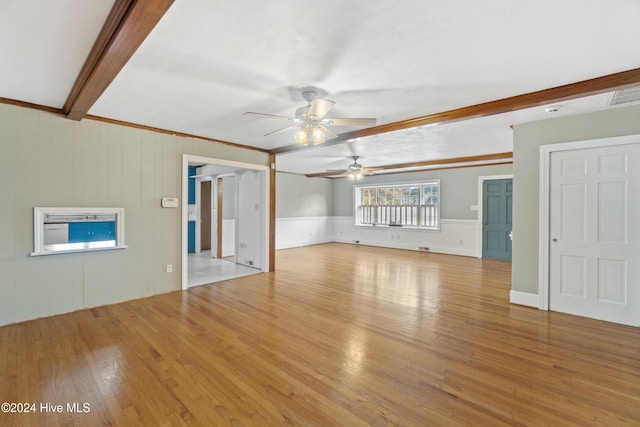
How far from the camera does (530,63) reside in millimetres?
2229

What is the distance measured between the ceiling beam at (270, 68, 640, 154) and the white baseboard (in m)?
2.34

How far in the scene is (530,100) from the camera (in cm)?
281

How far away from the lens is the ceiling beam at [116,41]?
149cm

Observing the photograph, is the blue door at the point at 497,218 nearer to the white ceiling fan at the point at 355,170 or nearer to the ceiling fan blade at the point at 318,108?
the white ceiling fan at the point at 355,170

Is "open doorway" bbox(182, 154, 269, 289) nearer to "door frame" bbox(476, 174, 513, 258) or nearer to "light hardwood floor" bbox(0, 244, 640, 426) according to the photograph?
"light hardwood floor" bbox(0, 244, 640, 426)

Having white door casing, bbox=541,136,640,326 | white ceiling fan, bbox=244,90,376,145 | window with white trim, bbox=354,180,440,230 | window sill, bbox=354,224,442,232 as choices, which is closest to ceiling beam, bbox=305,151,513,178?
window with white trim, bbox=354,180,440,230

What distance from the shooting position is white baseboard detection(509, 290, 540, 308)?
3.58m

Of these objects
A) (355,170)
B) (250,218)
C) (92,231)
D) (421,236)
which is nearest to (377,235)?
(421,236)

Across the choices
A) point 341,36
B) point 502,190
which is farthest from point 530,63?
point 502,190

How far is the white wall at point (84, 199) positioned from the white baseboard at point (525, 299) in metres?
4.76

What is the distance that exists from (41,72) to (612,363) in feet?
17.7

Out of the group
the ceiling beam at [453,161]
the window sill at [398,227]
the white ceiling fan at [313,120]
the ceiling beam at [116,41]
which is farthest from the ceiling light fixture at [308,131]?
the window sill at [398,227]

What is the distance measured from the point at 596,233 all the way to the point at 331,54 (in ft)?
11.8

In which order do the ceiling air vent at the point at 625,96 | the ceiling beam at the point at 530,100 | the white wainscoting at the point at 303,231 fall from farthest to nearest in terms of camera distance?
1. the white wainscoting at the point at 303,231
2. the ceiling air vent at the point at 625,96
3. the ceiling beam at the point at 530,100
